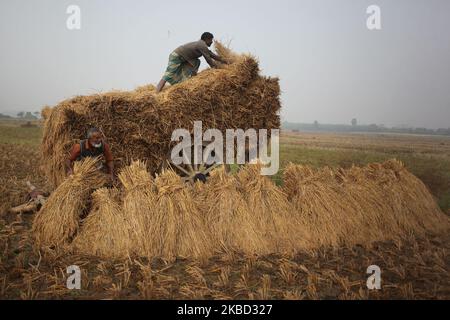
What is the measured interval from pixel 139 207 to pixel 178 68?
3368mm

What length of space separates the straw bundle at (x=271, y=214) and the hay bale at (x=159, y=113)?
1.44 m

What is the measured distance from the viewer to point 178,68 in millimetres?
7188

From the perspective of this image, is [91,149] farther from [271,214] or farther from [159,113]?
[271,214]

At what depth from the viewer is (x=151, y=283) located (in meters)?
3.65

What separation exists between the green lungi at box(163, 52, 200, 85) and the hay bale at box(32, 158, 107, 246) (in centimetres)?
257

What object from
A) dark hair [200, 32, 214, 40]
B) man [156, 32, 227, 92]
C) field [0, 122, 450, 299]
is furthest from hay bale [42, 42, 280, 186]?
field [0, 122, 450, 299]

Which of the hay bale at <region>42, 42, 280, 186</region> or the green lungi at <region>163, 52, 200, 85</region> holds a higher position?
the green lungi at <region>163, 52, 200, 85</region>

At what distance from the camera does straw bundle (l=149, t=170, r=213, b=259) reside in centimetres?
462

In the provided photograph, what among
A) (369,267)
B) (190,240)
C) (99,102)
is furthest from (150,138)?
(369,267)

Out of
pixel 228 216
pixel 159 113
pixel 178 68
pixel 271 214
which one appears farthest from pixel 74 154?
pixel 271 214

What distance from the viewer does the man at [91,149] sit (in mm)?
5613

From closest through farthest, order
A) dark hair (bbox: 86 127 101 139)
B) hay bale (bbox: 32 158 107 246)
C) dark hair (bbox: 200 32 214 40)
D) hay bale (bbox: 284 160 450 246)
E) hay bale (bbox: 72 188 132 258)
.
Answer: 1. hay bale (bbox: 72 188 132 258)
2. hay bale (bbox: 32 158 107 246)
3. hay bale (bbox: 284 160 450 246)
4. dark hair (bbox: 86 127 101 139)
5. dark hair (bbox: 200 32 214 40)

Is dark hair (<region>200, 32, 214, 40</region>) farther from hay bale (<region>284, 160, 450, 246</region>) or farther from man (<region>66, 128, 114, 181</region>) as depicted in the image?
hay bale (<region>284, 160, 450, 246</region>)
